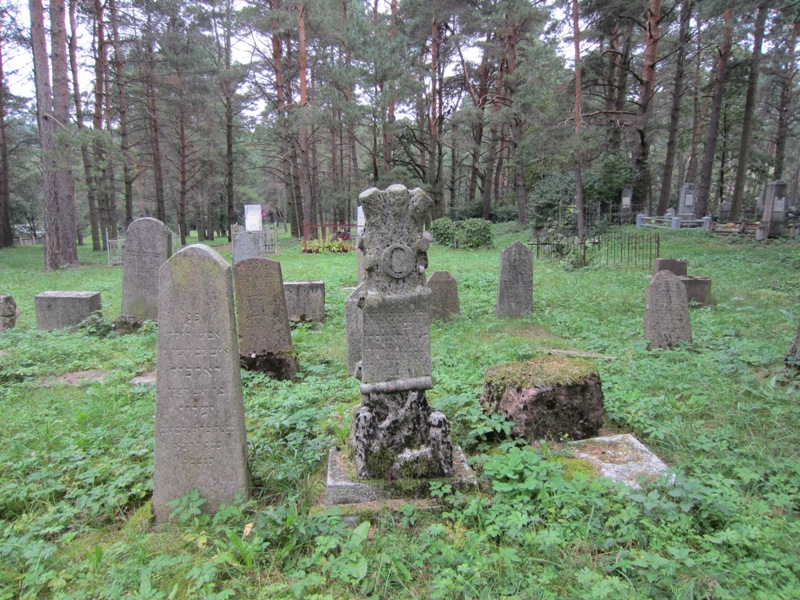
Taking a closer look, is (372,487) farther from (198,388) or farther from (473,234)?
(473,234)

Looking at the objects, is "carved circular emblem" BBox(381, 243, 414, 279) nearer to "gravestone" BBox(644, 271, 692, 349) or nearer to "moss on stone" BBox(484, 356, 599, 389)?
"moss on stone" BBox(484, 356, 599, 389)

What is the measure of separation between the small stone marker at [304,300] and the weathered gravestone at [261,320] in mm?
2473

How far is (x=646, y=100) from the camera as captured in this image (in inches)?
797

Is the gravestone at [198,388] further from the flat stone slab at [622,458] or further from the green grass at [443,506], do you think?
the flat stone slab at [622,458]

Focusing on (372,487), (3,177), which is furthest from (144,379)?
(3,177)

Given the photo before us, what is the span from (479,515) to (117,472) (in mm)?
2547

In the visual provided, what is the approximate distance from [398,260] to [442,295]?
16.9ft

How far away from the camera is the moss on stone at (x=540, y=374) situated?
381 cm

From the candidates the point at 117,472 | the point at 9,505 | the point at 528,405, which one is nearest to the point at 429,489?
the point at 528,405

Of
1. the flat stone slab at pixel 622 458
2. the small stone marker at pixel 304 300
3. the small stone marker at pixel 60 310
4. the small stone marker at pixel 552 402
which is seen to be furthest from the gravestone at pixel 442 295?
the small stone marker at pixel 60 310

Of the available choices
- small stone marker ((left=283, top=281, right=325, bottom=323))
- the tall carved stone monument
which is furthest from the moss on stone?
small stone marker ((left=283, top=281, right=325, bottom=323))

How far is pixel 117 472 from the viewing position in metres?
3.39

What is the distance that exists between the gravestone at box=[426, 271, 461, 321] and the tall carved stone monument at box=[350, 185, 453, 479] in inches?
193

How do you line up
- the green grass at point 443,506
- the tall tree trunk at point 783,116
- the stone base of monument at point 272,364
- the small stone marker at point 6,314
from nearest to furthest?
the green grass at point 443,506
the stone base of monument at point 272,364
the small stone marker at point 6,314
the tall tree trunk at point 783,116
